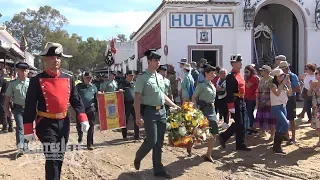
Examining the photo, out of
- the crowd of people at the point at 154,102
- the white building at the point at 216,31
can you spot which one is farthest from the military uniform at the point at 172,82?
the white building at the point at 216,31

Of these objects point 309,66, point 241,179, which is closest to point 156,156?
point 241,179

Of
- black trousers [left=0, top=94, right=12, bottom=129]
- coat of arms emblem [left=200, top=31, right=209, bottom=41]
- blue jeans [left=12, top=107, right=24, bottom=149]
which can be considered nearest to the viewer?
blue jeans [left=12, top=107, right=24, bottom=149]

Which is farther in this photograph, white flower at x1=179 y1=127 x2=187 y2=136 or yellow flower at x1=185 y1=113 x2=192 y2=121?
yellow flower at x1=185 y1=113 x2=192 y2=121

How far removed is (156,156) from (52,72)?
2339mm

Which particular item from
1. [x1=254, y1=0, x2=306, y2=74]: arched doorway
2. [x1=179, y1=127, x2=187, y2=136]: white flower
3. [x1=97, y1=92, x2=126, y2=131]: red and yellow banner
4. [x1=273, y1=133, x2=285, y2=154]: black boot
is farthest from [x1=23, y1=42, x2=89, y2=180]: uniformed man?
[x1=254, y1=0, x2=306, y2=74]: arched doorway

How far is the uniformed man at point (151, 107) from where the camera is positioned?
20.3ft

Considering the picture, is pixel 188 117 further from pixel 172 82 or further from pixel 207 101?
pixel 172 82

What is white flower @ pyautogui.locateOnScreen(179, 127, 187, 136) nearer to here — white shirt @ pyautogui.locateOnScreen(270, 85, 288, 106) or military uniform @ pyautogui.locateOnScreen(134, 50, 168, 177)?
military uniform @ pyautogui.locateOnScreen(134, 50, 168, 177)

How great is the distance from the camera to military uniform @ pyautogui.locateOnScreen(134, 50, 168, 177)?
6188 mm

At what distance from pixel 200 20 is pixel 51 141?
45.4 feet

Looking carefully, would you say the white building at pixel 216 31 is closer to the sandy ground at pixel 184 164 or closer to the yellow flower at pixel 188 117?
the sandy ground at pixel 184 164

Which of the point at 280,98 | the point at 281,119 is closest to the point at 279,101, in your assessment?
the point at 280,98

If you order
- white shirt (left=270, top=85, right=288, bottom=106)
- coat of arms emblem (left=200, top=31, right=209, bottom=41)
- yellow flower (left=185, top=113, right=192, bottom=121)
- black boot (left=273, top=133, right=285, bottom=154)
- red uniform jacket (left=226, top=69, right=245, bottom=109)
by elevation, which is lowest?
black boot (left=273, top=133, right=285, bottom=154)

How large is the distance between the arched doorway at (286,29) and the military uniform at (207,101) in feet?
40.3
